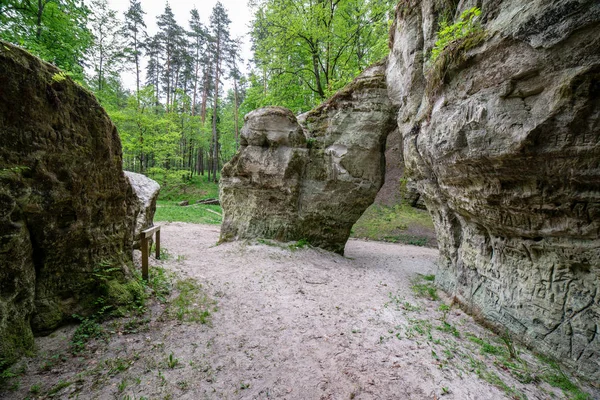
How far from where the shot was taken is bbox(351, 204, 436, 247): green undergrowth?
14977mm

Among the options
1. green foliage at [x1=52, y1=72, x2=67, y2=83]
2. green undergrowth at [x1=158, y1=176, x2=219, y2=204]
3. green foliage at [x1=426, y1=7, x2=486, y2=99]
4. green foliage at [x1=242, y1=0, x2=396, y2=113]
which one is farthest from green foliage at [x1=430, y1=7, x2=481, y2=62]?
green undergrowth at [x1=158, y1=176, x2=219, y2=204]

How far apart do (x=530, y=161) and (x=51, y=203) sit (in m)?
6.64

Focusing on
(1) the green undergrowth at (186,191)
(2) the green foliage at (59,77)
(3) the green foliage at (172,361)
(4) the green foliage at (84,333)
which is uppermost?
(2) the green foliage at (59,77)

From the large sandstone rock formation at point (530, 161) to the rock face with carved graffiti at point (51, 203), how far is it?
19.9 ft

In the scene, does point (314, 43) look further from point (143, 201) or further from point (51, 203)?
point (51, 203)

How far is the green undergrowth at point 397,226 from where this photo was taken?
590 inches

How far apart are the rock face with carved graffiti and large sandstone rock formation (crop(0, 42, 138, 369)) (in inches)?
0.4

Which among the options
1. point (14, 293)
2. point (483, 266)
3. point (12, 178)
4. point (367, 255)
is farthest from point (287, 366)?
point (367, 255)

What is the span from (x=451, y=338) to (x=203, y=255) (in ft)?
22.4

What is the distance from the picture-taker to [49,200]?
330 centimetres

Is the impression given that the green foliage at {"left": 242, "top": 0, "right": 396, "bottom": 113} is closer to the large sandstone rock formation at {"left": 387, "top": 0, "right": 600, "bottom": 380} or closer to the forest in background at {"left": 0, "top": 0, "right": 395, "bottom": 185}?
the forest in background at {"left": 0, "top": 0, "right": 395, "bottom": 185}

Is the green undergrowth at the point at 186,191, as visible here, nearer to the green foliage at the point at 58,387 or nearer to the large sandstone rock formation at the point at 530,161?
the green foliage at the point at 58,387

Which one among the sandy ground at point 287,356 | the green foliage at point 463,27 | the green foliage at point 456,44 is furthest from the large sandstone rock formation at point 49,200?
the green foliage at point 463,27

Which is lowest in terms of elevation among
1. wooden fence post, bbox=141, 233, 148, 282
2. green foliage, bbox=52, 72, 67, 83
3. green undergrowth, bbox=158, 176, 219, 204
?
wooden fence post, bbox=141, 233, 148, 282
